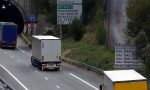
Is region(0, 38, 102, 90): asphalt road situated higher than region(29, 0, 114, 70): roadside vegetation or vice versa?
region(29, 0, 114, 70): roadside vegetation

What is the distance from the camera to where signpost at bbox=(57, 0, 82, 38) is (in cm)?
6525

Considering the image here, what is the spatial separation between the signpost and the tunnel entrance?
1313 inches

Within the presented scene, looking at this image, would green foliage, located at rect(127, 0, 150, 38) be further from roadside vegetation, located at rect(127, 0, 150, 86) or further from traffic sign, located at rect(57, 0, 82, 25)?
traffic sign, located at rect(57, 0, 82, 25)

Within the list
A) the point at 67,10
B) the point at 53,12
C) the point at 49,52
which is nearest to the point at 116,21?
the point at 67,10

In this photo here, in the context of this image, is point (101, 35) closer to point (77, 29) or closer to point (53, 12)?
point (77, 29)

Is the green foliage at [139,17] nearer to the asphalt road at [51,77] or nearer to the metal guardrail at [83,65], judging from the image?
the metal guardrail at [83,65]

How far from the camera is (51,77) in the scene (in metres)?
46.2

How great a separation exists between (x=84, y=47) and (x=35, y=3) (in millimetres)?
35227

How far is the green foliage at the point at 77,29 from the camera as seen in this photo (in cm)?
6956

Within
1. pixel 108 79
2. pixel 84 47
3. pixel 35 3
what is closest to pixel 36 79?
pixel 84 47

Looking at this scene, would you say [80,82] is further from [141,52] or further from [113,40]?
[113,40]

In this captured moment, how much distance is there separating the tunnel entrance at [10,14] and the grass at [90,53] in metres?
34.4

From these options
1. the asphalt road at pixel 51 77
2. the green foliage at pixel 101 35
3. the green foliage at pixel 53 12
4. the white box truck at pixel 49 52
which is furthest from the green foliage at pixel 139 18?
the green foliage at pixel 53 12

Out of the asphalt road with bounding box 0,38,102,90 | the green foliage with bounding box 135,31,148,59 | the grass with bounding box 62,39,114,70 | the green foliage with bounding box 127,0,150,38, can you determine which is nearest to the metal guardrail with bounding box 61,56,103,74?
the asphalt road with bounding box 0,38,102,90
